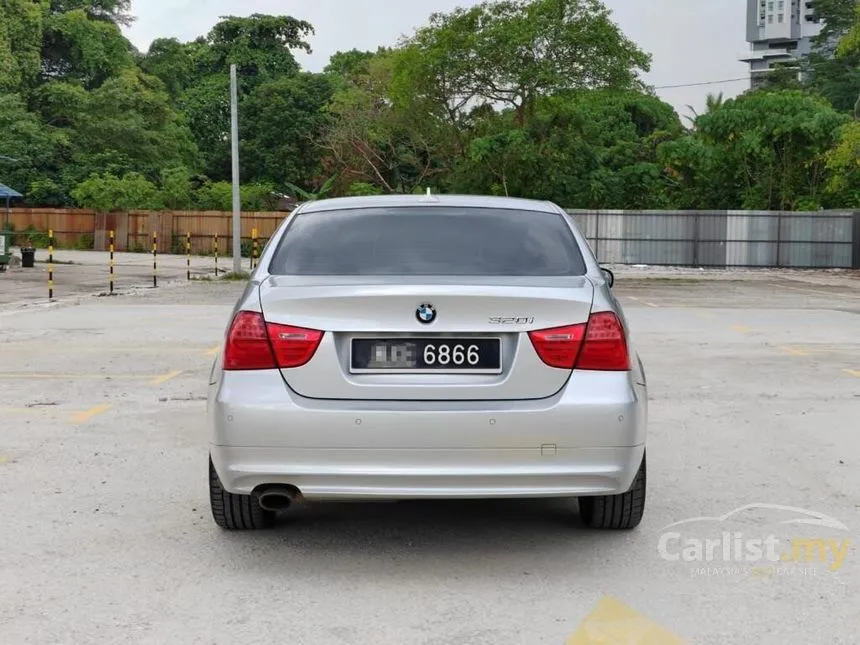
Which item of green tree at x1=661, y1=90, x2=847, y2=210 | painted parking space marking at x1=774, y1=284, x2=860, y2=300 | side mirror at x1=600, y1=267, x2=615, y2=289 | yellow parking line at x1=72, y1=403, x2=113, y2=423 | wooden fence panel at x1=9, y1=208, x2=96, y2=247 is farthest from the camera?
wooden fence panel at x1=9, y1=208, x2=96, y2=247

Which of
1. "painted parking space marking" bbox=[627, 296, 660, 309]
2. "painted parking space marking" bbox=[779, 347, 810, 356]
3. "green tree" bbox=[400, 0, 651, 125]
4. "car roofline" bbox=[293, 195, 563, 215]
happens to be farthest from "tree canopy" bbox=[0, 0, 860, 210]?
"car roofline" bbox=[293, 195, 563, 215]

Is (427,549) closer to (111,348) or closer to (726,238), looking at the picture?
(111,348)

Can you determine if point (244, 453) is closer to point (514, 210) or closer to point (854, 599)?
point (514, 210)

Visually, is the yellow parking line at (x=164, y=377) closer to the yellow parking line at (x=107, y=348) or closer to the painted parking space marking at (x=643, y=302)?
the yellow parking line at (x=107, y=348)

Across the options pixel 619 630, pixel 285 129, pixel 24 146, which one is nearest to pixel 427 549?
pixel 619 630

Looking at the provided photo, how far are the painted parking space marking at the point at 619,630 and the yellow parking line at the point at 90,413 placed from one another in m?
4.97

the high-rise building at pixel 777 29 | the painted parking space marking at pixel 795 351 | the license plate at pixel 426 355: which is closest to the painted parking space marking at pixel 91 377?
the license plate at pixel 426 355

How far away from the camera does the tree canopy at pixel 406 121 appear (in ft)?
147

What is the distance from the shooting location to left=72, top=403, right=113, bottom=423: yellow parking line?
26.8 feet

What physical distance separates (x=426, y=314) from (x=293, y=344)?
533 millimetres

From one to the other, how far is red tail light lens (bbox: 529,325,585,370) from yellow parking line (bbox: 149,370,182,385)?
612 centimetres

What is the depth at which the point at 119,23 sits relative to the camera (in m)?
72.3

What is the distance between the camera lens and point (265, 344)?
460 cm

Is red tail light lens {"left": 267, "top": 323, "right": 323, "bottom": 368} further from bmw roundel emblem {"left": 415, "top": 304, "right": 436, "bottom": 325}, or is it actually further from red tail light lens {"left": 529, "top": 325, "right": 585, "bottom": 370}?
red tail light lens {"left": 529, "top": 325, "right": 585, "bottom": 370}
